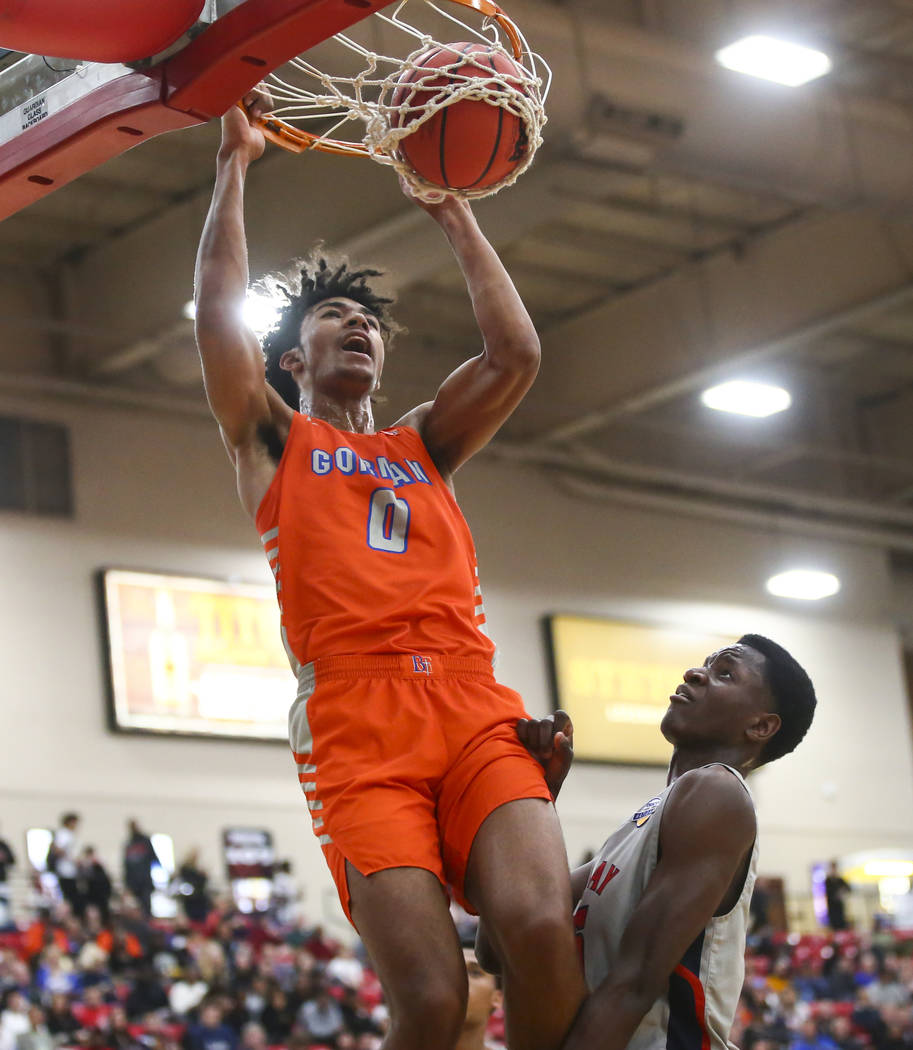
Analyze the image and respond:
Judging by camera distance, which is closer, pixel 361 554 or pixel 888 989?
pixel 361 554

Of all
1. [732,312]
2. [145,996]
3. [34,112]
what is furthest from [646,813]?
[732,312]

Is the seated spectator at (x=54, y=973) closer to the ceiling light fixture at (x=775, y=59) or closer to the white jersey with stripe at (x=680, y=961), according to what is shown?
the ceiling light fixture at (x=775, y=59)

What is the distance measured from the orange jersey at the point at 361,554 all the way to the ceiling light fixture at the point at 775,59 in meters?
9.72

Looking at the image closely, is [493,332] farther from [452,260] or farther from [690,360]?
[690,360]

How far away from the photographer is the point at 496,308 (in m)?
4.18

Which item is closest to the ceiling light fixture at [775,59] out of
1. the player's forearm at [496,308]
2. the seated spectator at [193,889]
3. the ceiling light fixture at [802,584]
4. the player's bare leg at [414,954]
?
the seated spectator at [193,889]

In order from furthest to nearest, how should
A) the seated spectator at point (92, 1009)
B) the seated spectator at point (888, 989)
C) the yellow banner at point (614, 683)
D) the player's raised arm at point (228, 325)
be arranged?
the yellow banner at point (614, 683)
the seated spectator at point (888, 989)
the seated spectator at point (92, 1009)
the player's raised arm at point (228, 325)

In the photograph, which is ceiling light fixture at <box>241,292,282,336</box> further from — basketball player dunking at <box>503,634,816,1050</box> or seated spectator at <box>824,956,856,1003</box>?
seated spectator at <box>824,956,856,1003</box>

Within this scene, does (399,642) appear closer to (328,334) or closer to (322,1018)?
(328,334)

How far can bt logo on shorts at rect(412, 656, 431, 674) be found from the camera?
148 inches

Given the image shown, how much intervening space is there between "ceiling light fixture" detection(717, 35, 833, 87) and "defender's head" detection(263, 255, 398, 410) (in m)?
9.15

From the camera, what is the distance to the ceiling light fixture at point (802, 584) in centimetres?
2380

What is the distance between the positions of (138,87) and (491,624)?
56.1 ft

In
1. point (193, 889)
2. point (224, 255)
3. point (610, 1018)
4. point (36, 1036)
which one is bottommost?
point (36, 1036)
